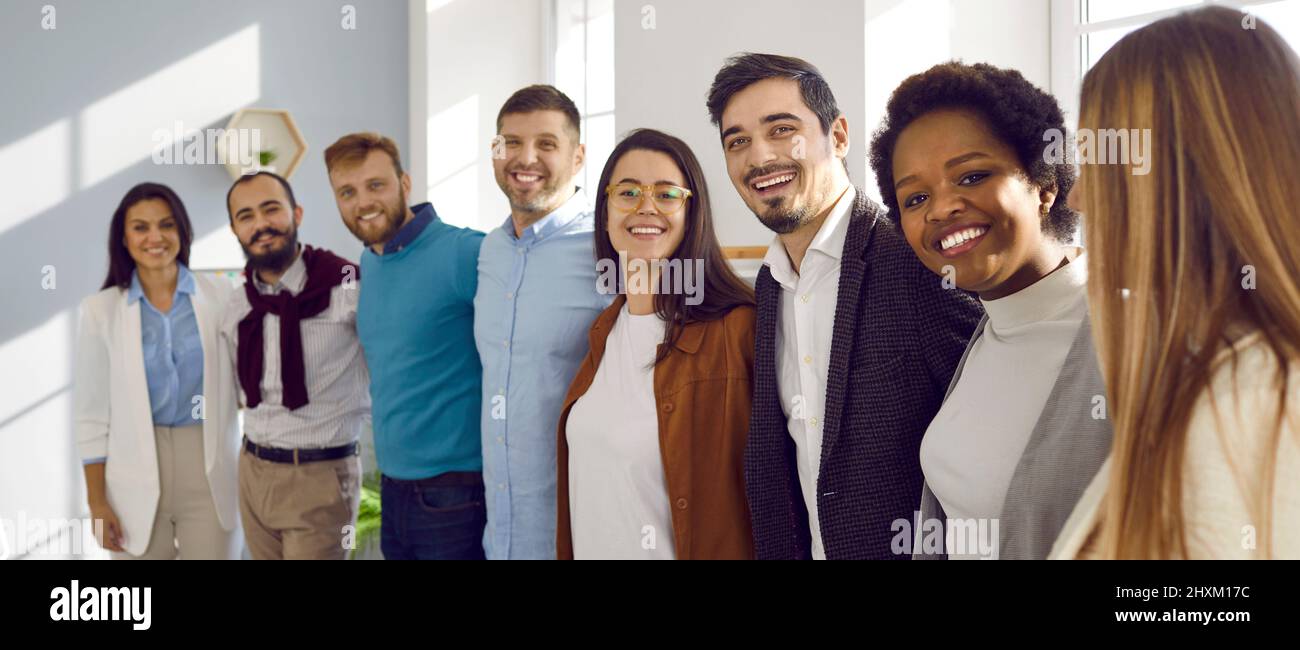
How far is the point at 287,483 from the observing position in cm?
233

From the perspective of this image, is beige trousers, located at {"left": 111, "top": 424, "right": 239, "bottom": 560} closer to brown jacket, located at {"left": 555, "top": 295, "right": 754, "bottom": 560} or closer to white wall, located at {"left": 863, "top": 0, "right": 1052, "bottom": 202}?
brown jacket, located at {"left": 555, "top": 295, "right": 754, "bottom": 560}

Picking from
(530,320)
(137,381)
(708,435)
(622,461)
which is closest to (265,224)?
(137,381)

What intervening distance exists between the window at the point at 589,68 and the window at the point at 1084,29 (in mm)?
1945

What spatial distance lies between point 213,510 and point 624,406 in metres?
1.45

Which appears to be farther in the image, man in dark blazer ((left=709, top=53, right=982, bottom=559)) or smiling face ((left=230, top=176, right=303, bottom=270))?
smiling face ((left=230, top=176, right=303, bottom=270))

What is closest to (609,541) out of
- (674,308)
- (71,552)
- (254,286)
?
(674,308)

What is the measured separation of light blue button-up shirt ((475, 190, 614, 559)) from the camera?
74.7 inches

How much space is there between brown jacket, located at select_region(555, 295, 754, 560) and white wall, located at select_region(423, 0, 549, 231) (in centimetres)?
301

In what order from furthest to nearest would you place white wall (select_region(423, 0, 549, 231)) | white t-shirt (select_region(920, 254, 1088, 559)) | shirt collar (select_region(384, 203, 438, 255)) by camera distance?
white wall (select_region(423, 0, 549, 231)) < shirt collar (select_region(384, 203, 438, 255)) < white t-shirt (select_region(920, 254, 1088, 559))

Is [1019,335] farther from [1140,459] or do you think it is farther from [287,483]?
[287,483]

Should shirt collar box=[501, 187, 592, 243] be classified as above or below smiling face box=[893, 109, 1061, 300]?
above

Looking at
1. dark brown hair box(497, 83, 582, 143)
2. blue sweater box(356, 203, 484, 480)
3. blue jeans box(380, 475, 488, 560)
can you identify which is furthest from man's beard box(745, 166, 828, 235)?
blue jeans box(380, 475, 488, 560)

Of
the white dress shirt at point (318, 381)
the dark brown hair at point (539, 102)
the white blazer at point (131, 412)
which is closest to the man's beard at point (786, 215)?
the dark brown hair at point (539, 102)

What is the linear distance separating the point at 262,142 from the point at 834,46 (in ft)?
8.58
